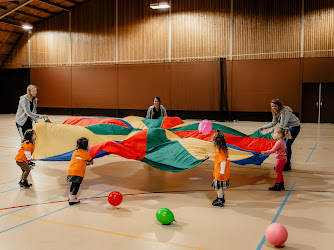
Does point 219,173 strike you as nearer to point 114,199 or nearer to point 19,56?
point 114,199

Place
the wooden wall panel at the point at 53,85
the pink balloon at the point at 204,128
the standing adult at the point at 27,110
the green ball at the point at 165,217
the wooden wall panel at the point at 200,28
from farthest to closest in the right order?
the wooden wall panel at the point at 53,85, the wooden wall panel at the point at 200,28, the pink balloon at the point at 204,128, the standing adult at the point at 27,110, the green ball at the point at 165,217

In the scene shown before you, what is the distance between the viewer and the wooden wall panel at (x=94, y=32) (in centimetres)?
1980

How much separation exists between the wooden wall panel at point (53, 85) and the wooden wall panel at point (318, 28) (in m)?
13.8

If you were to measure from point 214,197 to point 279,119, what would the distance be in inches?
87.5

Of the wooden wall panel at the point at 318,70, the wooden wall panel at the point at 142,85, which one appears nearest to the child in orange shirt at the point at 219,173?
the wooden wall panel at the point at 318,70

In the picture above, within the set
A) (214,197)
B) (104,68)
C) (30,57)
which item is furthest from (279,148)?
(30,57)

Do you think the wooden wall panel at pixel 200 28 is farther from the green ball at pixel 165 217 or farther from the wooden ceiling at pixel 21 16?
the green ball at pixel 165 217

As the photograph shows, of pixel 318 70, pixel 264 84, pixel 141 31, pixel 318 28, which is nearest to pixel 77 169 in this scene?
pixel 264 84

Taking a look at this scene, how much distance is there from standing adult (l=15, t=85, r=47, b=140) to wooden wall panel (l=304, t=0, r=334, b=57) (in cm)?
1360

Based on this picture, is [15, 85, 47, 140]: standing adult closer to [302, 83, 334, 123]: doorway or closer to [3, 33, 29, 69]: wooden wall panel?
[302, 83, 334, 123]: doorway

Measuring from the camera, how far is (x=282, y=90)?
53.5ft

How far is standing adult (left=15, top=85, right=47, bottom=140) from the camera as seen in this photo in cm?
583

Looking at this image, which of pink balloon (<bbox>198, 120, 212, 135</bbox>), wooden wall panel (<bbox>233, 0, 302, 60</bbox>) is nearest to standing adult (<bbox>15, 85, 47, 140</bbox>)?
pink balloon (<bbox>198, 120, 212, 135</bbox>)

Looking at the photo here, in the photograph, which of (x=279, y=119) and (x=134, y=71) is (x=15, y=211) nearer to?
(x=279, y=119)
